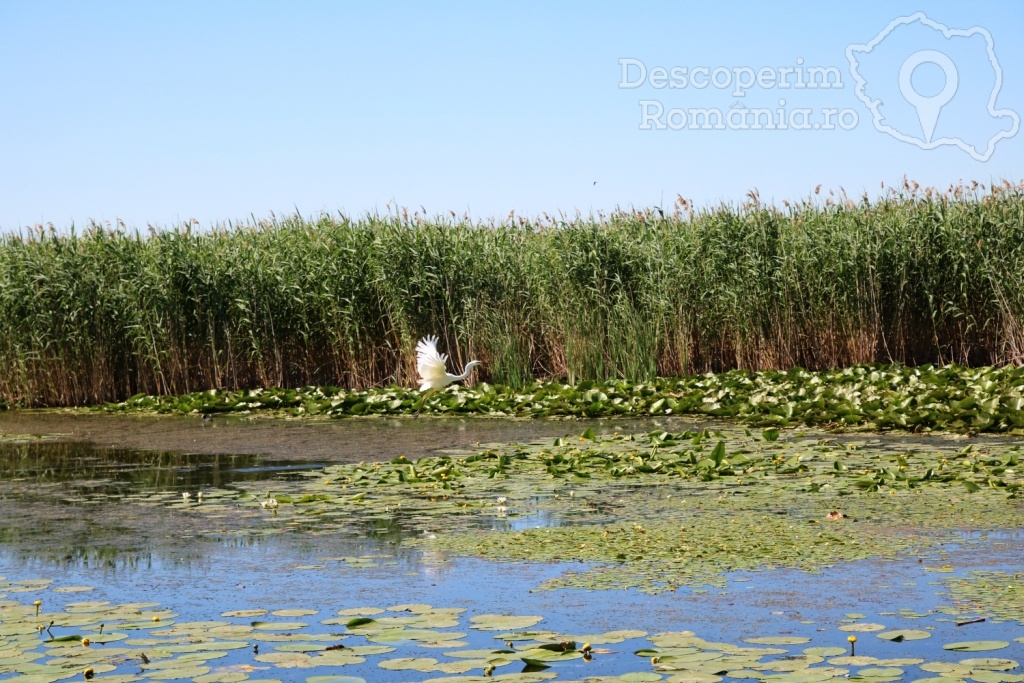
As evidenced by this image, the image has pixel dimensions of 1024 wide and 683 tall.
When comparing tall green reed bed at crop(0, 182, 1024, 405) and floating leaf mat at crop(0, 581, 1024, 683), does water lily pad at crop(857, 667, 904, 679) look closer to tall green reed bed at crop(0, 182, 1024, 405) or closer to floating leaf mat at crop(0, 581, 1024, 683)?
floating leaf mat at crop(0, 581, 1024, 683)

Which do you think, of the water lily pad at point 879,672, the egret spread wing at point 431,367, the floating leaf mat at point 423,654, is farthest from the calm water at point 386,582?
the egret spread wing at point 431,367

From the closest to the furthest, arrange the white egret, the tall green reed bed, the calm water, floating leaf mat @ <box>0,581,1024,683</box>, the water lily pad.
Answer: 1. the water lily pad
2. floating leaf mat @ <box>0,581,1024,683</box>
3. the calm water
4. the white egret
5. the tall green reed bed

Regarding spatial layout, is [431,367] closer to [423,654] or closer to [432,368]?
[432,368]

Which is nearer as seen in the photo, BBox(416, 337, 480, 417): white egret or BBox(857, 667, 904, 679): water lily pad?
BBox(857, 667, 904, 679): water lily pad

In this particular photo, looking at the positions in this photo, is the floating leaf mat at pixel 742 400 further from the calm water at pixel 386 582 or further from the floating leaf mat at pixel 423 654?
the floating leaf mat at pixel 423 654

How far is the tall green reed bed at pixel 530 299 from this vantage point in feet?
49.8

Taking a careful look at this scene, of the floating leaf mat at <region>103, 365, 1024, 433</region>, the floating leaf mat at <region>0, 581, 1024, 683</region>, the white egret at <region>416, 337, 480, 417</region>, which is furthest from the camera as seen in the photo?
the white egret at <region>416, 337, 480, 417</region>

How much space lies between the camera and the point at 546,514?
6.91 metres

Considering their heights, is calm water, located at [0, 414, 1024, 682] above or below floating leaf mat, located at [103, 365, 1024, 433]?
below

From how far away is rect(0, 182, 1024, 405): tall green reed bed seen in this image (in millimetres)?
15164

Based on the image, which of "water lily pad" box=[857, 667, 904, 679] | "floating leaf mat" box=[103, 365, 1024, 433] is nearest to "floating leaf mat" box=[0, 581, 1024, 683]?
"water lily pad" box=[857, 667, 904, 679]

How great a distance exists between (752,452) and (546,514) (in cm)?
292

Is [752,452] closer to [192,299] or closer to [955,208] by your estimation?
[955,208]

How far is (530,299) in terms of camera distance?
1548cm
